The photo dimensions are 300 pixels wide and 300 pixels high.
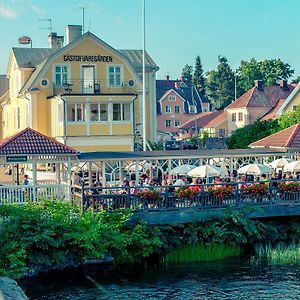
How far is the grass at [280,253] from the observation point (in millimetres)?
24266

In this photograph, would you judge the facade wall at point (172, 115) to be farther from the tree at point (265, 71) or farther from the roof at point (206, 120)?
the tree at point (265, 71)

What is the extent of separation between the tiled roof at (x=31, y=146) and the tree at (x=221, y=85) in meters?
105

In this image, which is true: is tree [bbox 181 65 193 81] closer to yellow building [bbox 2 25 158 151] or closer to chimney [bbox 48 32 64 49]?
chimney [bbox 48 32 64 49]

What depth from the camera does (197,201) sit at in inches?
1005

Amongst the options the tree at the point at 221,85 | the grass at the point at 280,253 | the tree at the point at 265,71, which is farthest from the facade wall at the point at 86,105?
the tree at the point at 221,85

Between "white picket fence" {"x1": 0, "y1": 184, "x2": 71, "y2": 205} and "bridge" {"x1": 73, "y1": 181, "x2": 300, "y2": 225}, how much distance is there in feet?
1.98

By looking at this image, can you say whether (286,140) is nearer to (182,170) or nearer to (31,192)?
(182,170)

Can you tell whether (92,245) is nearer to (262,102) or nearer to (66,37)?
(66,37)

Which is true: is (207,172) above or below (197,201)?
above

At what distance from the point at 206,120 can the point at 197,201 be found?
7462cm

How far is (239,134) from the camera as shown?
181 feet

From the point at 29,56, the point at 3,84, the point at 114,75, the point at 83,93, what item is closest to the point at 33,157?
the point at 83,93

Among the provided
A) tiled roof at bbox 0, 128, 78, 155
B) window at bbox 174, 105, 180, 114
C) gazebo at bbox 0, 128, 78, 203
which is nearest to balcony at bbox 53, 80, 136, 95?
tiled roof at bbox 0, 128, 78, 155

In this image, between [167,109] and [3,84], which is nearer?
[3,84]
